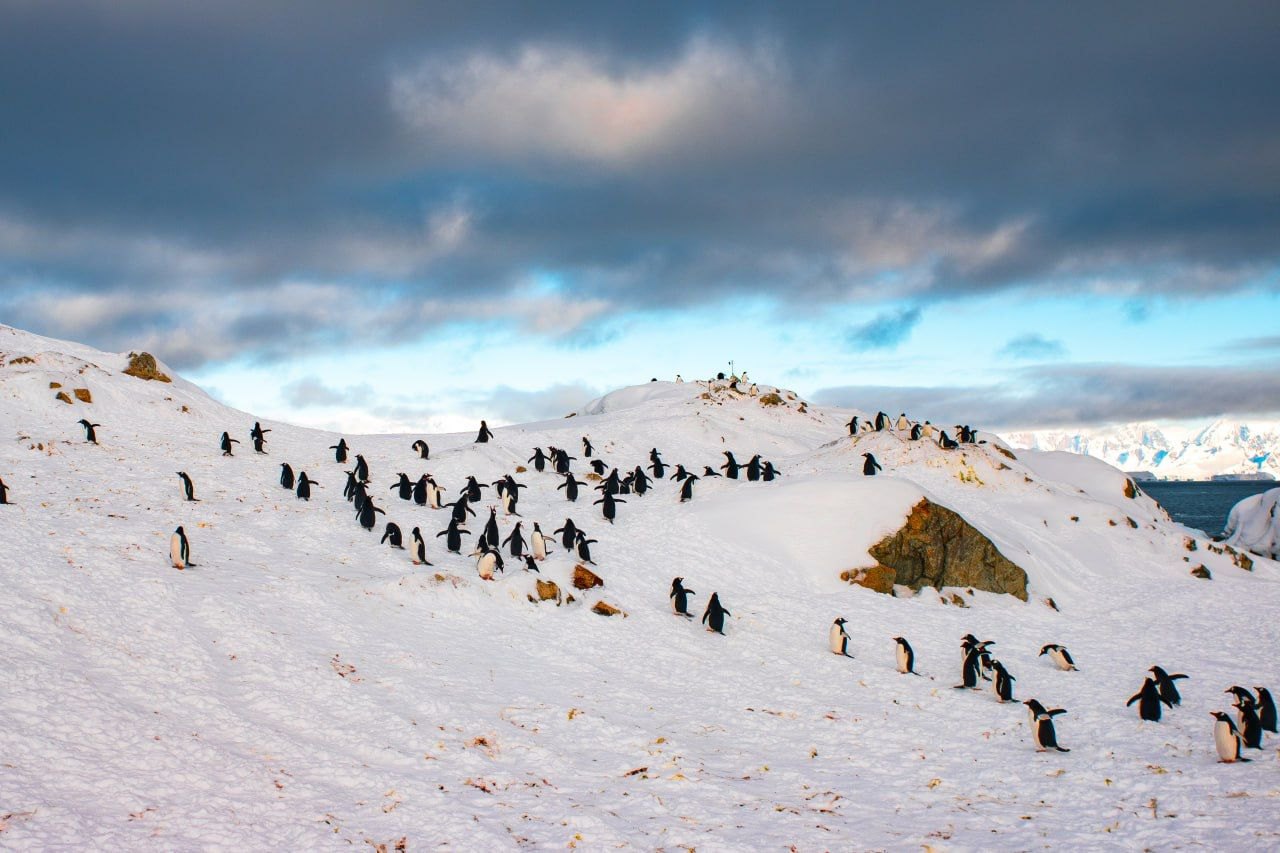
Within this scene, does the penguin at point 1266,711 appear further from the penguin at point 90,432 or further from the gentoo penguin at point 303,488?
the penguin at point 90,432

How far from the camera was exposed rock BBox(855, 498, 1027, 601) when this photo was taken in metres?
28.2

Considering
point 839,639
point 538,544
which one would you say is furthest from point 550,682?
point 538,544

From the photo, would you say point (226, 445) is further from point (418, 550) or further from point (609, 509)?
point (609, 509)

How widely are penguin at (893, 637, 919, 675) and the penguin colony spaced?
25mm

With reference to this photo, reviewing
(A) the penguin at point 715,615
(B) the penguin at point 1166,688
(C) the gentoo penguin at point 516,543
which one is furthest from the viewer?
(C) the gentoo penguin at point 516,543

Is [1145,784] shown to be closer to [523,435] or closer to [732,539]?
[732,539]

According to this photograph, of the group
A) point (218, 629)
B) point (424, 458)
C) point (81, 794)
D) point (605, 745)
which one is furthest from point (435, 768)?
point (424, 458)

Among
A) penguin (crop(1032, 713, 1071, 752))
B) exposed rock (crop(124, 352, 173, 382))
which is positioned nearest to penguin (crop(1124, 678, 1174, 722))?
penguin (crop(1032, 713, 1071, 752))

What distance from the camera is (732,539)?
28.7 meters

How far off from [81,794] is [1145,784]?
14.9m

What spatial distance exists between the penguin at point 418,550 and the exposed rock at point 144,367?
26.2m

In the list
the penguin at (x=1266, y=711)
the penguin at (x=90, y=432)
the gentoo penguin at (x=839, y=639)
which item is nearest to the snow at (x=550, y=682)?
the penguin at (x=90, y=432)

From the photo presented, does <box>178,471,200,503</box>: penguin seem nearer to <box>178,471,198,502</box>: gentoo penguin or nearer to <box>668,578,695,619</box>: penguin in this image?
<box>178,471,198,502</box>: gentoo penguin

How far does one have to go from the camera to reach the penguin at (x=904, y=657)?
19984mm
